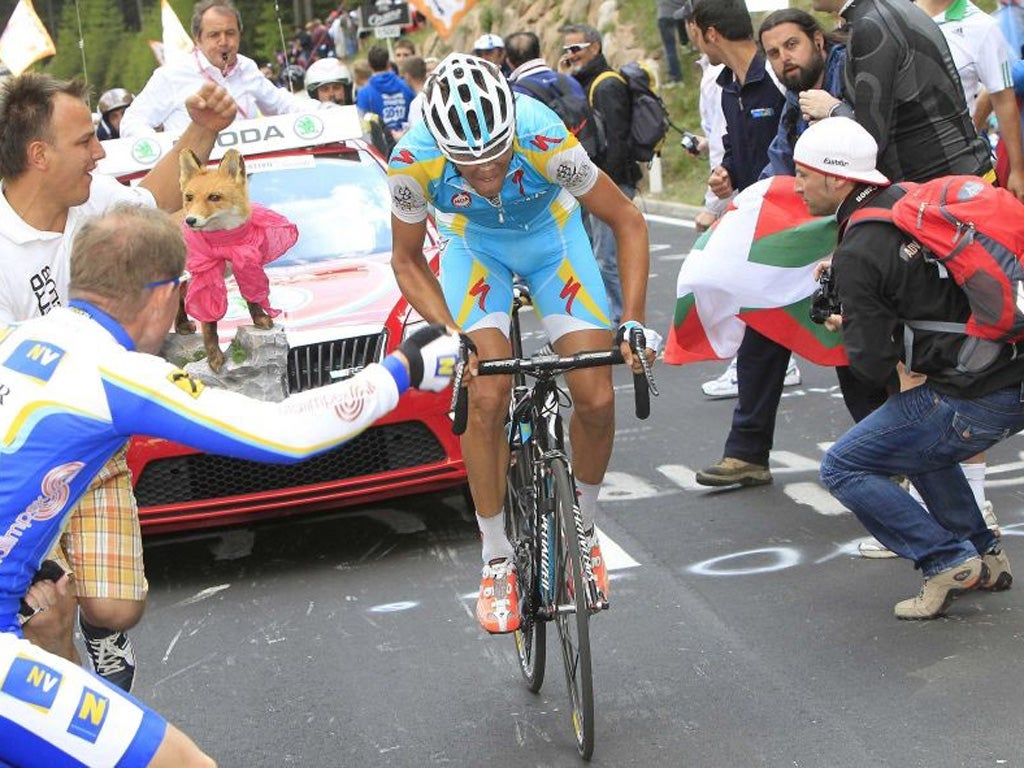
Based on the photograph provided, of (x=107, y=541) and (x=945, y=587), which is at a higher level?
(x=107, y=541)

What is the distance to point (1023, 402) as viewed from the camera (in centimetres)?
554

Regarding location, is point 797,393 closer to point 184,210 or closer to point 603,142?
point 603,142

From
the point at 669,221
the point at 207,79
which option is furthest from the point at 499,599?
the point at 669,221

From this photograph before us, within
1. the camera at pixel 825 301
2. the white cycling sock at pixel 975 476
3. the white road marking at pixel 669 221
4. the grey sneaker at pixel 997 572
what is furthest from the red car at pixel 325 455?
Result: the white road marking at pixel 669 221

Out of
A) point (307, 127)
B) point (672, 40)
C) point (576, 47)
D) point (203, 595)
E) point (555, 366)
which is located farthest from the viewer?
point (672, 40)

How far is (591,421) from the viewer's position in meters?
5.59

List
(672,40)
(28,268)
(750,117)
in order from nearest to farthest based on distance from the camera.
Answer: (28,268)
(750,117)
(672,40)

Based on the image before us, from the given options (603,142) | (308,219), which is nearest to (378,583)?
(308,219)

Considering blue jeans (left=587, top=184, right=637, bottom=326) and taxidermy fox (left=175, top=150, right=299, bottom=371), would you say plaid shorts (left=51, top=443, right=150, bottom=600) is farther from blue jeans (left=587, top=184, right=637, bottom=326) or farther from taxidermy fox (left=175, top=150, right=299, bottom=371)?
blue jeans (left=587, top=184, right=637, bottom=326)

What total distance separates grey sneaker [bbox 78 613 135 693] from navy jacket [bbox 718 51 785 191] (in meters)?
5.10

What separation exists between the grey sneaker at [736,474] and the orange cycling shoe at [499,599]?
2.56 meters

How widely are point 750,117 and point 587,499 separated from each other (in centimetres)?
347

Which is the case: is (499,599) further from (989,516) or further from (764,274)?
(764,274)

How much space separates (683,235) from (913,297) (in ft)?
43.5
